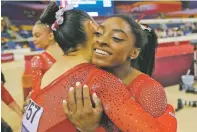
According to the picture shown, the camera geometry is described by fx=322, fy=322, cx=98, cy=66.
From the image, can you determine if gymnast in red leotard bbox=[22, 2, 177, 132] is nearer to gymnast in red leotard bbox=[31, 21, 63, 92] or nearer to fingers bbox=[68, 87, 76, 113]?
fingers bbox=[68, 87, 76, 113]

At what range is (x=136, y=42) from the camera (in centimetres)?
132

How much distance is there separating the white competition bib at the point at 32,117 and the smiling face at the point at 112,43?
302mm

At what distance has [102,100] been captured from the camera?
1145mm

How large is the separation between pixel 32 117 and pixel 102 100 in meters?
0.35

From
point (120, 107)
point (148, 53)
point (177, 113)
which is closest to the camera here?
point (120, 107)

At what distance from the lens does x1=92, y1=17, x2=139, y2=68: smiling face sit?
48.7 inches

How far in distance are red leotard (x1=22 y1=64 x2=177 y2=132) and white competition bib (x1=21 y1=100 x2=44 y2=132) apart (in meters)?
0.02

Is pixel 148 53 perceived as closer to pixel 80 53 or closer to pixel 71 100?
pixel 80 53

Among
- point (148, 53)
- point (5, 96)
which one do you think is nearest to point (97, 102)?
point (148, 53)

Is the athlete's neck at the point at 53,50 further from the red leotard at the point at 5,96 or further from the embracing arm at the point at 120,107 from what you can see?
the embracing arm at the point at 120,107

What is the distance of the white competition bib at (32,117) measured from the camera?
1291 mm

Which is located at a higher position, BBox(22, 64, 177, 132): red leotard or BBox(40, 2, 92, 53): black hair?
BBox(40, 2, 92, 53): black hair

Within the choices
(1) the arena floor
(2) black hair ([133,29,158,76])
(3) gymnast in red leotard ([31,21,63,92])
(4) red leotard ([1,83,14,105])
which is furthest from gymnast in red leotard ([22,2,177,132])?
(1) the arena floor

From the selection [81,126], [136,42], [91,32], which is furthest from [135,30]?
[81,126]
